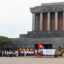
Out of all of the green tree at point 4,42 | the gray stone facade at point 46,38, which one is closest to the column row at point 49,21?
the gray stone facade at point 46,38

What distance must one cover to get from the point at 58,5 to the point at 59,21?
210 inches

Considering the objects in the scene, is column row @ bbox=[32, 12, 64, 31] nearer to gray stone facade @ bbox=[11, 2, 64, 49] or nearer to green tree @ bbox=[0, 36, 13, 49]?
gray stone facade @ bbox=[11, 2, 64, 49]

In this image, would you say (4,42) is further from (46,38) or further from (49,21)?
(49,21)

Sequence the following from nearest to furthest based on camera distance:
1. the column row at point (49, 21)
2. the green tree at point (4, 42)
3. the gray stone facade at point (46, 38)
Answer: the green tree at point (4, 42) → the gray stone facade at point (46, 38) → the column row at point (49, 21)

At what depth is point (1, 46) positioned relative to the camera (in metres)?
55.6

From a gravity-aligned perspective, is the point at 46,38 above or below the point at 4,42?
above

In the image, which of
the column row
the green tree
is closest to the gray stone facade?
the column row

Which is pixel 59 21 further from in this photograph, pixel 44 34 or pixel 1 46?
pixel 1 46

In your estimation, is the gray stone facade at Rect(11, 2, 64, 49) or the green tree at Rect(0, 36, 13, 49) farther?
the gray stone facade at Rect(11, 2, 64, 49)

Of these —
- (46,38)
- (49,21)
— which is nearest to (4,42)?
(46,38)

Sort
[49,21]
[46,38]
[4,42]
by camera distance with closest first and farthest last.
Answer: [4,42] < [46,38] < [49,21]

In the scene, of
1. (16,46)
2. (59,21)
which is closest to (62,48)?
(16,46)

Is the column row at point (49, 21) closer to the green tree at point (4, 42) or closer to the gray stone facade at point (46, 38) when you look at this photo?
the gray stone facade at point (46, 38)

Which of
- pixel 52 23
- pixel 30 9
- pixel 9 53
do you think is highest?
pixel 30 9
